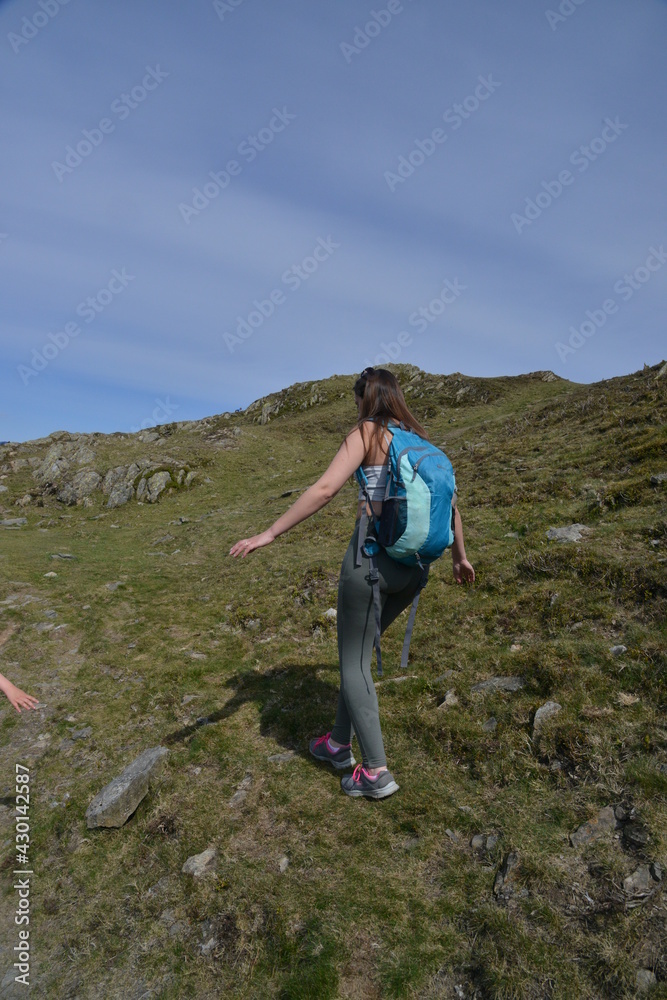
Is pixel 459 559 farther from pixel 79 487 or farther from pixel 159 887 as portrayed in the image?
pixel 79 487

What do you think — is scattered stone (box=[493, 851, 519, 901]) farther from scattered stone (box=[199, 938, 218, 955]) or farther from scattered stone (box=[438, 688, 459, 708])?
scattered stone (box=[199, 938, 218, 955])

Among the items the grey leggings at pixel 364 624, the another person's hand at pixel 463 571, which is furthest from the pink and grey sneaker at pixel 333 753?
the another person's hand at pixel 463 571

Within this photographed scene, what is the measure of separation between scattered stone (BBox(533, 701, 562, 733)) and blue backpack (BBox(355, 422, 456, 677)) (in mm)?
2141

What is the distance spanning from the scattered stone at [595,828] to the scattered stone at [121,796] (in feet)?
14.4

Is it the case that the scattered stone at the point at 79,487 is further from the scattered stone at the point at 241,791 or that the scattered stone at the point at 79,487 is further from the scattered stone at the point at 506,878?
the scattered stone at the point at 506,878

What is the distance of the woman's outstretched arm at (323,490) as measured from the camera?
13.9 ft

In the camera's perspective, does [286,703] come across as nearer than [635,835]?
No

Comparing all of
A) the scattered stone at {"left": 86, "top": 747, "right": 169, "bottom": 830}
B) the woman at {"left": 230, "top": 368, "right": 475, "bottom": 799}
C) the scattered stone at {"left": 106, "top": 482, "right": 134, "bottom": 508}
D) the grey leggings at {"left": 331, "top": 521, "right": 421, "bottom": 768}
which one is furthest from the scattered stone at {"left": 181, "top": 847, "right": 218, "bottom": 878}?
the scattered stone at {"left": 106, "top": 482, "right": 134, "bottom": 508}

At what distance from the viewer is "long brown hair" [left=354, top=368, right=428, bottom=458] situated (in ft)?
14.9

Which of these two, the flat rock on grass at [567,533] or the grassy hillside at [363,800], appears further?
the flat rock on grass at [567,533]

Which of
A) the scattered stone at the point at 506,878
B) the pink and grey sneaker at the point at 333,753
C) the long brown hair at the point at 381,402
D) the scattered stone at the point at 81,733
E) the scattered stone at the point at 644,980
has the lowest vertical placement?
the scattered stone at the point at 644,980

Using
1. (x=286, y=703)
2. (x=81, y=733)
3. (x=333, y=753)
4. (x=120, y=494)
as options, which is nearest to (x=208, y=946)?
(x=333, y=753)

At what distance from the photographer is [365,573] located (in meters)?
4.48

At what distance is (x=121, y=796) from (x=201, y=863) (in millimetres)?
1364
